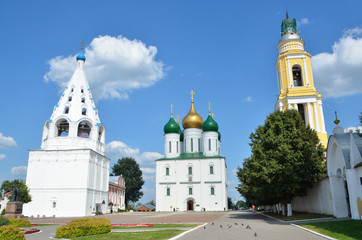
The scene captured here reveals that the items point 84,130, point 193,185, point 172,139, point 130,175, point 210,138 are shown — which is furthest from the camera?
point 130,175

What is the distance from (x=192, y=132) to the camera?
186 feet

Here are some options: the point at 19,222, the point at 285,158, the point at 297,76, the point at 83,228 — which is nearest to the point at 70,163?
the point at 19,222

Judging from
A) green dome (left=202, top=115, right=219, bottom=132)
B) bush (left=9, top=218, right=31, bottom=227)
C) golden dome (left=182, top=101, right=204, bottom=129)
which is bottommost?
bush (left=9, top=218, right=31, bottom=227)

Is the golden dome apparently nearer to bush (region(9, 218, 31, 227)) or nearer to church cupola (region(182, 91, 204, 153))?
church cupola (region(182, 91, 204, 153))

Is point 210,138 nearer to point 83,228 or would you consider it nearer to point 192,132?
point 192,132

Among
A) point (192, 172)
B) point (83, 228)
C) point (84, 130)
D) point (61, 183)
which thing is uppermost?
point (84, 130)

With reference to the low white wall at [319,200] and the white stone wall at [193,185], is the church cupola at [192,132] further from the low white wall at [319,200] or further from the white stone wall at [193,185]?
the low white wall at [319,200]

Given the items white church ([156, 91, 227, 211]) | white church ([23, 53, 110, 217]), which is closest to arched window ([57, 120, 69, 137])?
white church ([23, 53, 110, 217])

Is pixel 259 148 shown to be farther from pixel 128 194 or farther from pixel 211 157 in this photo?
pixel 128 194

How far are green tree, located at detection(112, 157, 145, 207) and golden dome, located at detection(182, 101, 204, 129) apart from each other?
1947 centimetres

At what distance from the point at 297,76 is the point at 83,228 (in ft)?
107

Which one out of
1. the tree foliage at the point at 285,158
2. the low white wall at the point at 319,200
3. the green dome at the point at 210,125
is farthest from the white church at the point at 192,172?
the tree foliage at the point at 285,158

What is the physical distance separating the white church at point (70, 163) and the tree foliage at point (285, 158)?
2328 cm

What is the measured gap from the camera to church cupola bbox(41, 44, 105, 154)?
39906mm
